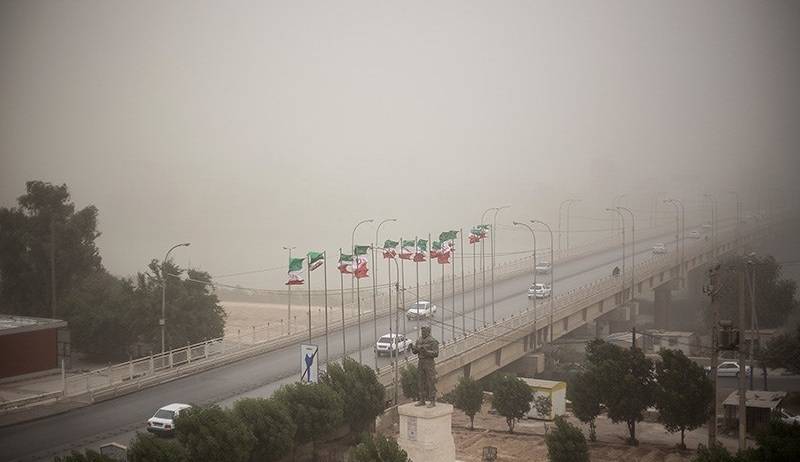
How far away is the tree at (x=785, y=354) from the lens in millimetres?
66812

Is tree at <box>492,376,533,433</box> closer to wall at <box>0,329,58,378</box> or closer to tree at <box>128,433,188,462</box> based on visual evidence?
tree at <box>128,433,188,462</box>

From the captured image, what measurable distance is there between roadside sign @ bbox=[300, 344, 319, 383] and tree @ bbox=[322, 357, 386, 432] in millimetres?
525

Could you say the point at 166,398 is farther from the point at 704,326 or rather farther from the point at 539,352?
the point at 704,326

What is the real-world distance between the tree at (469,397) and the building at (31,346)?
2431 centimetres

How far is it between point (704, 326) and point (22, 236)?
76.8 metres

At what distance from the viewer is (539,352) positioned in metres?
75.6

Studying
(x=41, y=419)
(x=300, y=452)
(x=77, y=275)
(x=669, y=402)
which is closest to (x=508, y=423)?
(x=669, y=402)

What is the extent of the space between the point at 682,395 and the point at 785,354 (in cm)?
2872

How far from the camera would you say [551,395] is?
2127 inches

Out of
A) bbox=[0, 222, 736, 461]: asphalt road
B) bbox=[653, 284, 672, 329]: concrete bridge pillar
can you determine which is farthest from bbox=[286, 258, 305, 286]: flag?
bbox=[653, 284, 672, 329]: concrete bridge pillar

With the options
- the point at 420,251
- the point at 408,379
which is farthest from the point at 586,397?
the point at 420,251

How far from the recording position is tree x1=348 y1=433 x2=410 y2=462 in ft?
97.1

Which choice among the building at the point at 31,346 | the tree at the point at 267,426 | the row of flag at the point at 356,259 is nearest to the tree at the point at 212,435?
the tree at the point at 267,426

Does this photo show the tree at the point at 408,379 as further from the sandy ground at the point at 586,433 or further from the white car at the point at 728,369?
the white car at the point at 728,369
